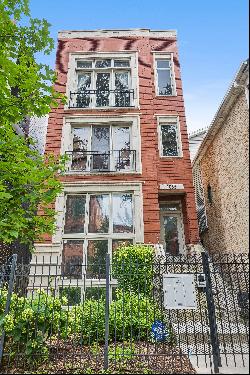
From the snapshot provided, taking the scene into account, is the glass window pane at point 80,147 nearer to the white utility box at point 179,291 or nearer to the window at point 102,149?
the window at point 102,149

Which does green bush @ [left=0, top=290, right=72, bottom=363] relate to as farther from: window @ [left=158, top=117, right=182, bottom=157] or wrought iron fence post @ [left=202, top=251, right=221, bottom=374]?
window @ [left=158, top=117, right=182, bottom=157]

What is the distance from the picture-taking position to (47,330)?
23.1 feet

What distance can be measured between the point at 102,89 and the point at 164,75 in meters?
3.67

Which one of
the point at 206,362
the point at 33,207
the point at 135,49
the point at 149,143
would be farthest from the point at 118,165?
the point at 206,362

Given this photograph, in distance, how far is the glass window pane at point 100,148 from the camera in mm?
14945

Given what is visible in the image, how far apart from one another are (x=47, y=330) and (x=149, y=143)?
10.1 meters

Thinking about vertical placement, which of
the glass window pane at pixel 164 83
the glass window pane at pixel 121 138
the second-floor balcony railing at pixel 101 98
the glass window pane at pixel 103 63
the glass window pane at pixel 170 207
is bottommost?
the glass window pane at pixel 170 207

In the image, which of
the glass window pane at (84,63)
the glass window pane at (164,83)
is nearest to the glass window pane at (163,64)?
the glass window pane at (164,83)

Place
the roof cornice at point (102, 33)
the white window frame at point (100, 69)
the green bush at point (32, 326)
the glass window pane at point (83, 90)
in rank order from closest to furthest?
the green bush at point (32, 326) → the glass window pane at point (83, 90) → the white window frame at point (100, 69) → the roof cornice at point (102, 33)

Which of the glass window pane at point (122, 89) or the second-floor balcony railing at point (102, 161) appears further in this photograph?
the glass window pane at point (122, 89)

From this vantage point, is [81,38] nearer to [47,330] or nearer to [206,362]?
[47,330]

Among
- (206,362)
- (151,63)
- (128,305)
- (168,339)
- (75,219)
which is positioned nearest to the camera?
(206,362)

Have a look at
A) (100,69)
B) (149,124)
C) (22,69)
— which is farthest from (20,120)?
(100,69)

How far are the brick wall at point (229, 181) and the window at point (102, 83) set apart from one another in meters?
5.43
